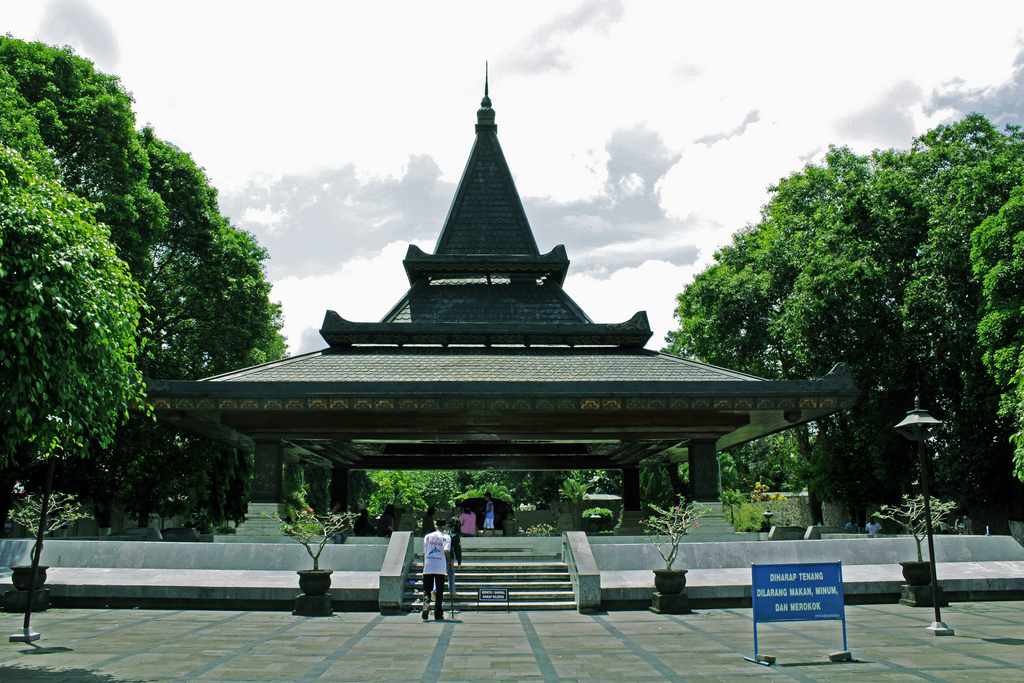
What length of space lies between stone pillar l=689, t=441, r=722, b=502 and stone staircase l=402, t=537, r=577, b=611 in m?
3.86

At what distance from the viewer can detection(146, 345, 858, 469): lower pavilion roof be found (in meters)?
15.4

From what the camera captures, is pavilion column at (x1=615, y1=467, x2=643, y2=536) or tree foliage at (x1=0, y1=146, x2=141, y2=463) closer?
tree foliage at (x1=0, y1=146, x2=141, y2=463)

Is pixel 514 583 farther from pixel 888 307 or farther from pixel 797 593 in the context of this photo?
pixel 888 307

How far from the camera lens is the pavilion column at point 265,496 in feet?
52.8

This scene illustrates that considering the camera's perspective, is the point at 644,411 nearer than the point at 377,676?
No

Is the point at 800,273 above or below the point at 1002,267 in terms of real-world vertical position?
above

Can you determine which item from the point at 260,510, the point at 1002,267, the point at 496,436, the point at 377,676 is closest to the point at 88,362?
the point at 377,676

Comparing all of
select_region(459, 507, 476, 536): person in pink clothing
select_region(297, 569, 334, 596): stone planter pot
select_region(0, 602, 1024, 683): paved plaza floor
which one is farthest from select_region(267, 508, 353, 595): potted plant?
select_region(459, 507, 476, 536): person in pink clothing

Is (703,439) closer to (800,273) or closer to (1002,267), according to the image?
(1002,267)

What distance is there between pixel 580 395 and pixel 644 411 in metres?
1.91

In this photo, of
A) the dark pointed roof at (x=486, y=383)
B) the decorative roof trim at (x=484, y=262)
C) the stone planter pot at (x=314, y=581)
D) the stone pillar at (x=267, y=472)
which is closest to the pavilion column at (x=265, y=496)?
the stone pillar at (x=267, y=472)

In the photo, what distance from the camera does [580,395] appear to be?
609 inches

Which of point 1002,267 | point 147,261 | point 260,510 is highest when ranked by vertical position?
point 147,261

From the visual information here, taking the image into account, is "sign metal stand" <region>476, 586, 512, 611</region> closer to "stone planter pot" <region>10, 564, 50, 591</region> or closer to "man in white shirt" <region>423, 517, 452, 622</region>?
"man in white shirt" <region>423, 517, 452, 622</region>
